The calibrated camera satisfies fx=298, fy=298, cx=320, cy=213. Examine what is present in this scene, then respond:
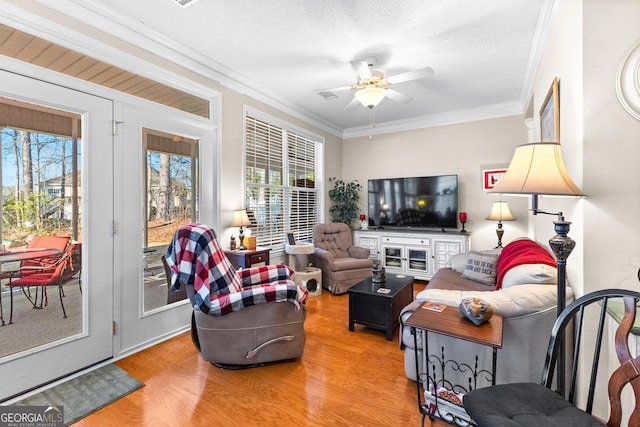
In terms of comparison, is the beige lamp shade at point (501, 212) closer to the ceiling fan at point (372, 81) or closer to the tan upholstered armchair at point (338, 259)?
the tan upholstered armchair at point (338, 259)

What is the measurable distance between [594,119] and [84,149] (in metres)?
3.26

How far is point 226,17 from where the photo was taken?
2432 mm

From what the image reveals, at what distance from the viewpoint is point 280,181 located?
4.52 m

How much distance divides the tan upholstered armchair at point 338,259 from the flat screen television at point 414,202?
777mm

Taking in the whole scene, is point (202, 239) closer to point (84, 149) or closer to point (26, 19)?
point (84, 149)

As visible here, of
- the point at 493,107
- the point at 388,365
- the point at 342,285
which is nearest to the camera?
the point at 388,365

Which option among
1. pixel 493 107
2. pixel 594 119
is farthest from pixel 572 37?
pixel 493 107

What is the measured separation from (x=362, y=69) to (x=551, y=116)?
5.16ft

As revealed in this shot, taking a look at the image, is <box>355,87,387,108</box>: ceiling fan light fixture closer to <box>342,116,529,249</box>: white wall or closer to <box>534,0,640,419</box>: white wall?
<box>534,0,640,419</box>: white wall

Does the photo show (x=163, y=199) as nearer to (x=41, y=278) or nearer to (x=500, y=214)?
(x=41, y=278)

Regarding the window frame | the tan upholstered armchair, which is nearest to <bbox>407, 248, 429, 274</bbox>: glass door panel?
the tan upholstered armchair

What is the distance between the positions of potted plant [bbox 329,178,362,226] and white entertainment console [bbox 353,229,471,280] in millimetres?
389

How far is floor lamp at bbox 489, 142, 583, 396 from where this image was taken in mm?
1395

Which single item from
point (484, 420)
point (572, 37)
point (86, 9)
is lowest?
point (484, 420)
